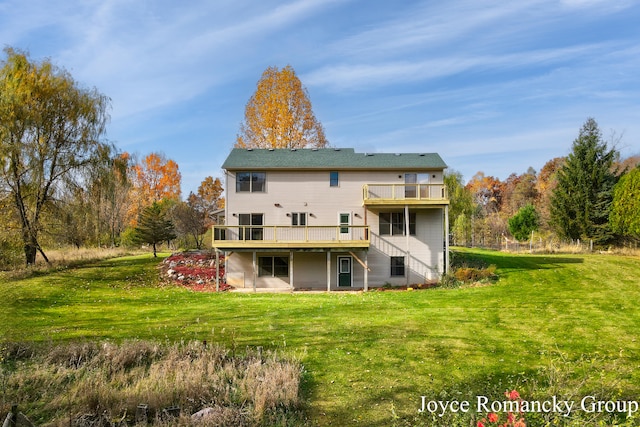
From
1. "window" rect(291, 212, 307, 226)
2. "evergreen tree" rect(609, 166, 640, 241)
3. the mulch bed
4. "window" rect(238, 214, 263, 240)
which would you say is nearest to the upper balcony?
"window" rect(291, 212, 307, 226)

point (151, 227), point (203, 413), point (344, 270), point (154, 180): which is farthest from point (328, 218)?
point (154, 180)

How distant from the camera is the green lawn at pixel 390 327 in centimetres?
854

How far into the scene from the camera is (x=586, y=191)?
32125 millimetres

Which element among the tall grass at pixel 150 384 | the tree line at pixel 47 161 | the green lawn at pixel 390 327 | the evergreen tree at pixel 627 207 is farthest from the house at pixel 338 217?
the tall grass at pixel 150 384

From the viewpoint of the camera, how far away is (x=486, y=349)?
10781 mm

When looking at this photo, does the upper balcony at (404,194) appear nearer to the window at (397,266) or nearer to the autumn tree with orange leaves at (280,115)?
the window at (397,266)

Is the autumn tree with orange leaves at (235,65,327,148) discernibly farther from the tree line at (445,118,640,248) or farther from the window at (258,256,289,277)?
the tree line at (445,118,640,248)

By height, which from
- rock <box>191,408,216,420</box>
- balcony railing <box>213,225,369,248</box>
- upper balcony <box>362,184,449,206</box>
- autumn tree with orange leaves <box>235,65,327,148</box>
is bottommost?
rock <box>191,408,216,420</box>

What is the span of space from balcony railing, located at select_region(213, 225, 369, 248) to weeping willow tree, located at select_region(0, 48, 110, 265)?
1097 cm

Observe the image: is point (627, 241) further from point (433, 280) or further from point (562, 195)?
point (433, 280)

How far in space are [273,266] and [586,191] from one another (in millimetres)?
24688

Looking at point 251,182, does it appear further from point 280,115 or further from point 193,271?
point 280,115

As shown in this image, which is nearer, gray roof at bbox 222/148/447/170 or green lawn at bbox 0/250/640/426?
green lawn at bbox 0/250/640/426

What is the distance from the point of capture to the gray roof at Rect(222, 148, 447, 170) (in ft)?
79.3
